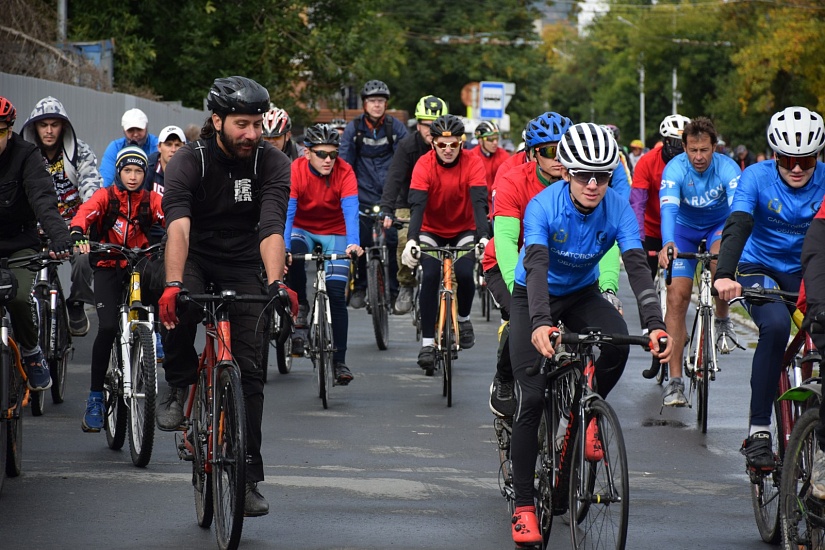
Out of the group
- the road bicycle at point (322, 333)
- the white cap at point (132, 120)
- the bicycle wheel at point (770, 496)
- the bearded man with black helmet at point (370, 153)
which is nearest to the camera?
the bicycle wheel at point (770, 496)

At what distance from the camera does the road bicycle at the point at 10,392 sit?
7.39 meters

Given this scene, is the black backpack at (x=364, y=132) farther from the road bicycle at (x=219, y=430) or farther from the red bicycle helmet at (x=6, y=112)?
the road bicycle at (x=219, y=430)

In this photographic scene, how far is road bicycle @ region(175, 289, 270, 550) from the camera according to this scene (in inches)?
245

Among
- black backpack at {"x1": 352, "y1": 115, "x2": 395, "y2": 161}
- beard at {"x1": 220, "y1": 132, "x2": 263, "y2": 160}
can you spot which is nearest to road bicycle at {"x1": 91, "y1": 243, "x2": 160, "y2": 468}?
beard at {"x1": 220, "y1": 132, "x2": 263, "y2": 160}

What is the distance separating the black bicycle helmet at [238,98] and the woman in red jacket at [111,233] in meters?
2.32

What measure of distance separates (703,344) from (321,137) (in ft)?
11.0

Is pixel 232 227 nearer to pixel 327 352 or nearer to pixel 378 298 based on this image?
pixel 327 352

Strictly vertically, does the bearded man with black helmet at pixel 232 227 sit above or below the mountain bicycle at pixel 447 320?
above

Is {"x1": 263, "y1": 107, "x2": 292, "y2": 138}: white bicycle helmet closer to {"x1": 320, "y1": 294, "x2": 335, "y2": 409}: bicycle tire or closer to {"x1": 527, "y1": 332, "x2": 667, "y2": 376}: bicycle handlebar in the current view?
{"x1": 320, "y1": 294, "x2": 335, "y2": 409}: bicycle tire

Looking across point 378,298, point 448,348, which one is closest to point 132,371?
point 448,348

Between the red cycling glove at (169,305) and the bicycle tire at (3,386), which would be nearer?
the red cycling glove at (169,305)

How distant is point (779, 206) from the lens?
24.9 feet

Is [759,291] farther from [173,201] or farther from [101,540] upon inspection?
[101,540]

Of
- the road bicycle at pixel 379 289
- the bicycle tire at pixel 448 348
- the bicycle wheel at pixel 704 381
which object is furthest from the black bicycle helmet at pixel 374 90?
the bicycle wheel at pixel 704 381
